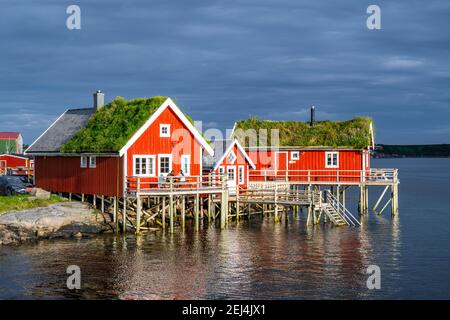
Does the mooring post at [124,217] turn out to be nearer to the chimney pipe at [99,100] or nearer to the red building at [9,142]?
the chimney pipe at [99,100]

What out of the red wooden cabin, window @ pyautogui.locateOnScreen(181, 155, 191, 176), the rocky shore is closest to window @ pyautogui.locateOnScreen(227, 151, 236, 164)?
the red wooden cabin

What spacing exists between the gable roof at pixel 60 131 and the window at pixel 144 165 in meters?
6.38

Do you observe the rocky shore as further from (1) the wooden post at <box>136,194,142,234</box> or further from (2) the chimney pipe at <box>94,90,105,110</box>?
(2) the chimney pipe at <box>94,90,105,110</box>

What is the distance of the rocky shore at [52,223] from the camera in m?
36.5

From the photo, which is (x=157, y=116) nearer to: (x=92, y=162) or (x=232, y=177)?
(x=92, y=162)

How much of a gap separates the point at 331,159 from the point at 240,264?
23.9 meters

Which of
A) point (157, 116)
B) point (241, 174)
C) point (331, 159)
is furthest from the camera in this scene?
point (331, 159)

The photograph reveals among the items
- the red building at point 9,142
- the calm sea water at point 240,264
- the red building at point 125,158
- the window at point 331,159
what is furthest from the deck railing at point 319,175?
the red building at point 9,142

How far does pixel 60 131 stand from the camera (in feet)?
150

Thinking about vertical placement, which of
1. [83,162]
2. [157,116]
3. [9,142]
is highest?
[157,116]

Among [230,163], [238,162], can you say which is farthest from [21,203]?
[238,162]

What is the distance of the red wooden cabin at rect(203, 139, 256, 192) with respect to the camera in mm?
47219
